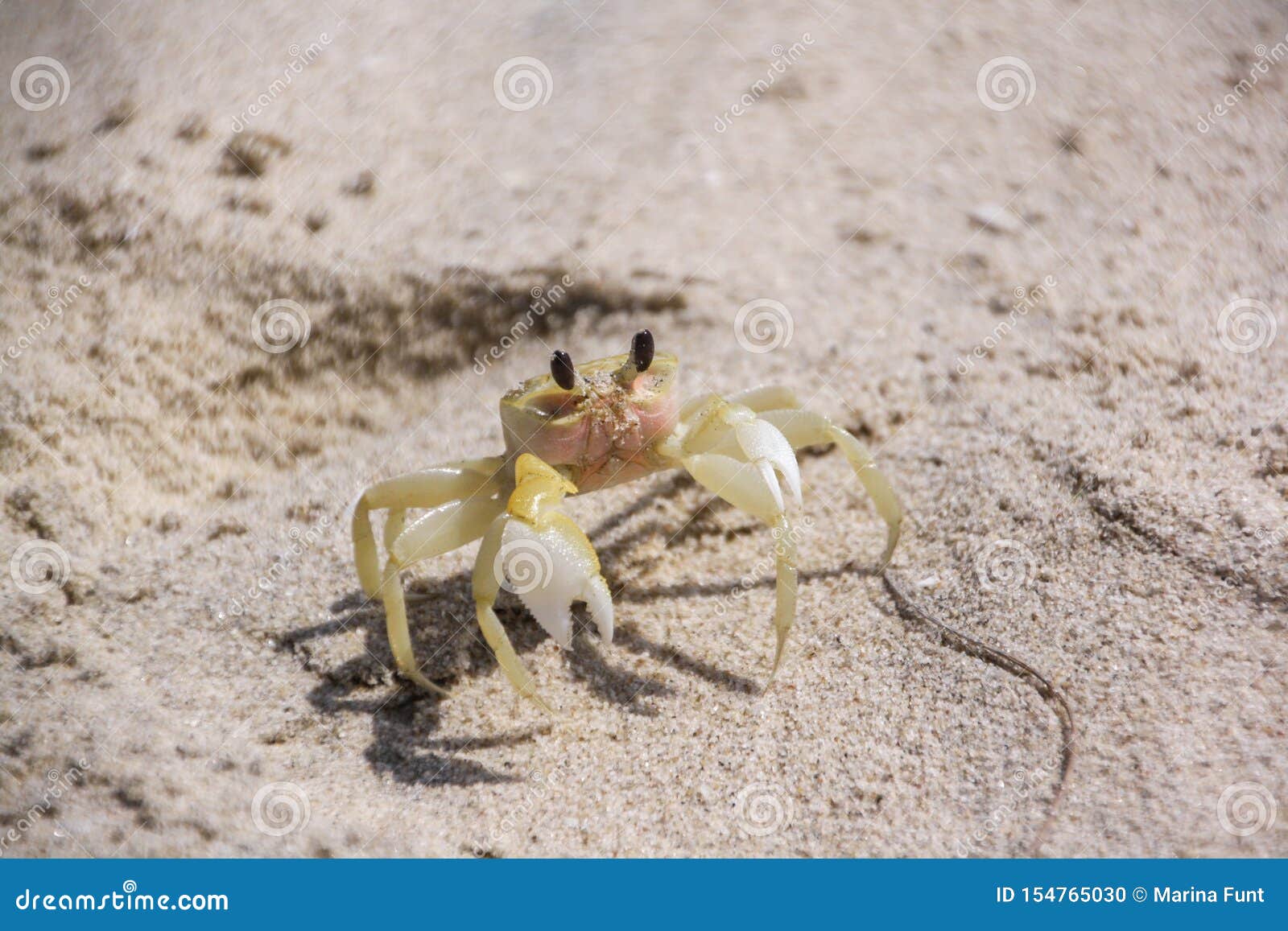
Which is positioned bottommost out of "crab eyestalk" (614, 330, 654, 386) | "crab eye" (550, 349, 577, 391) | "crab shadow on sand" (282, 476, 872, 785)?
"crab shadow on sand" (282, 476, 872, 785)

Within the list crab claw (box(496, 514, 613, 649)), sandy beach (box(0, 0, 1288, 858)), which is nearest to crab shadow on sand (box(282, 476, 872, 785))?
sandy beach (box(0, 0, 1288, 858))

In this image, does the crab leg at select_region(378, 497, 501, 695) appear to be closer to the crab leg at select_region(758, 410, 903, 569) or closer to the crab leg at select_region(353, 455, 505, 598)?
the crab leg at select_region(353, 455, 505, 598)

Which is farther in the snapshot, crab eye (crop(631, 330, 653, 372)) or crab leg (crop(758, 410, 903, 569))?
crab leg (crop(758, 410, 903, 569))

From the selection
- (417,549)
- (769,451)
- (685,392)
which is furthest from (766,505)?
(685,392)

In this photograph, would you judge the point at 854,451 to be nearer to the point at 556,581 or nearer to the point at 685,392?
the point at 685,392

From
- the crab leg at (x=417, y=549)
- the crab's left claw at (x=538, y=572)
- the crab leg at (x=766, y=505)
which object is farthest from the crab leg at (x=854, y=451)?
the crab leg at (x=417, y=549)

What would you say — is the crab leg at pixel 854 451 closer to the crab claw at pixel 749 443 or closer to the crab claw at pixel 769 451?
the crab claw at pixel 749 443
